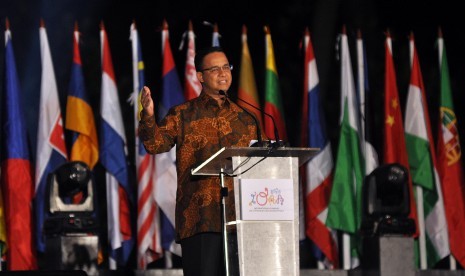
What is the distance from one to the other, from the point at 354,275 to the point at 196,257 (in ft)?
8.45

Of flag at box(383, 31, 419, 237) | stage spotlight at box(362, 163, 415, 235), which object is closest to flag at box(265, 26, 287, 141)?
flag at box(383, 31, 419, 237)

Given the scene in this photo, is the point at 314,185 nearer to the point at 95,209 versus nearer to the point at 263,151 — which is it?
the point at 95,209

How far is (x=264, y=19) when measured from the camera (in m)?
8.21

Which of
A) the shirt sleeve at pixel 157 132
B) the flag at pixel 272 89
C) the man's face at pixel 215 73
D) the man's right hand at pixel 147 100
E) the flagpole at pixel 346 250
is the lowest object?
the flagpole at pixel 346 250

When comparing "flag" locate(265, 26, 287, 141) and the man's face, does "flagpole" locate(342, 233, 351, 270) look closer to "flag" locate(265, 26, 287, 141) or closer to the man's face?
"flag" locate(265, 26, 287, 141)

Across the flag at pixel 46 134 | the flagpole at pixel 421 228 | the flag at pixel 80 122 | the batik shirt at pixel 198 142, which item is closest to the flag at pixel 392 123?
the flagpole at pixel 421 228

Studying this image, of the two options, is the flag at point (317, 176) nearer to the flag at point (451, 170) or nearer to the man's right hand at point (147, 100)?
the flag at point (451, 170)

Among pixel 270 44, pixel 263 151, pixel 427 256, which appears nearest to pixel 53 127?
pixel 270 44

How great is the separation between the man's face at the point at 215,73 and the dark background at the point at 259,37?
12.0 ft

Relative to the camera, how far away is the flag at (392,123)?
24.9ft

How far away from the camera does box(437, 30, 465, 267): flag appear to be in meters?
7.60

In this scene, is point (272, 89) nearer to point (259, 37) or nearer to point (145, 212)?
point (259, 37)

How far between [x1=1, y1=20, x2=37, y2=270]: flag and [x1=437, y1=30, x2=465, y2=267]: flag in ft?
10.7

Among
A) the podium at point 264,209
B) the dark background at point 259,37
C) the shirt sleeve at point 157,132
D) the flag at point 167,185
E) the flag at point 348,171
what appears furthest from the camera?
the dark background at point 259,37
